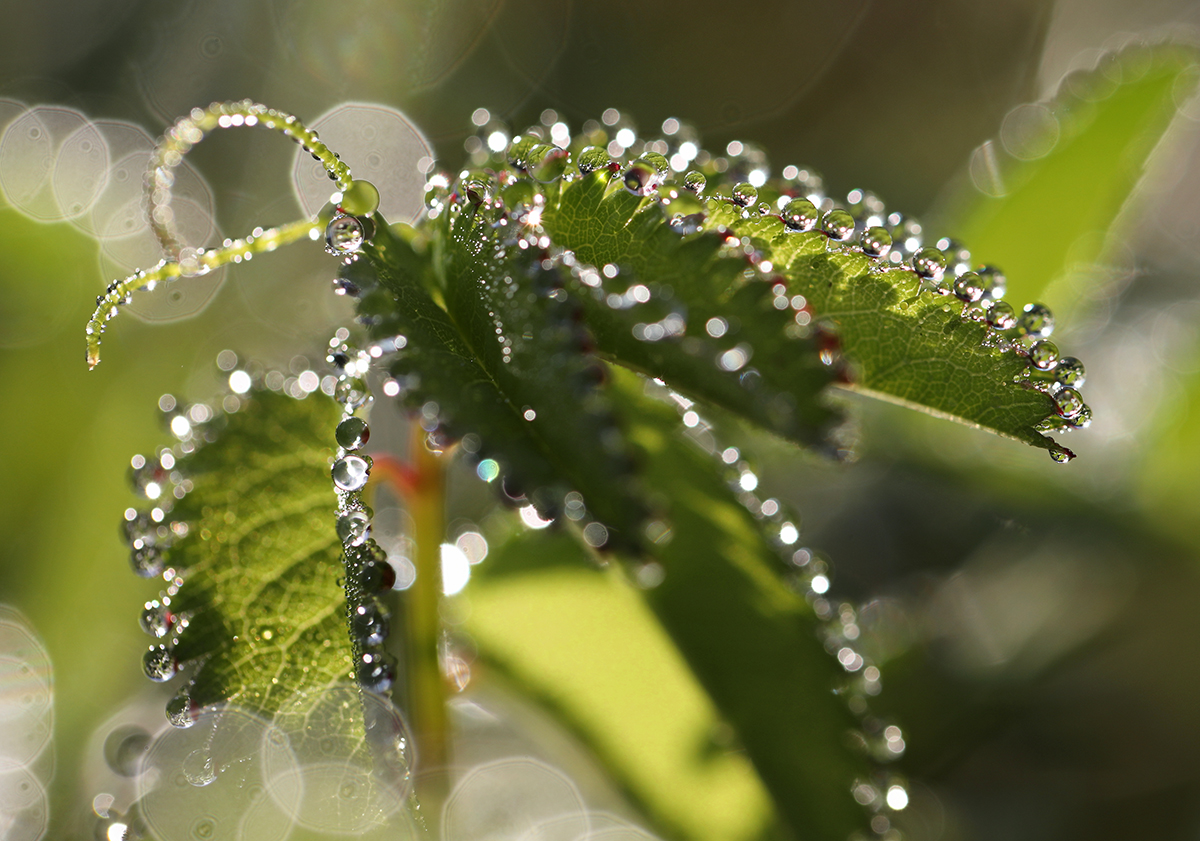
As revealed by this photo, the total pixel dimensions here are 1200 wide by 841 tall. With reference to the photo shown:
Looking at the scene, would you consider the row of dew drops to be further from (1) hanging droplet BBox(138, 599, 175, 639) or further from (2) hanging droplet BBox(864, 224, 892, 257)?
(1) hanging droplet BBox(138, 599, 175, 639)

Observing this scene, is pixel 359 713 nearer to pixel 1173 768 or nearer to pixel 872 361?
pixel 872 361

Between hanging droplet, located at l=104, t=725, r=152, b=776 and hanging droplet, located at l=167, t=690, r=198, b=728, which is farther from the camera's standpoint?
hanging droplet, located at l=104, t=725, r=152, b=776

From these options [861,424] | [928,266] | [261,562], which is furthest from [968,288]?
[861,424]

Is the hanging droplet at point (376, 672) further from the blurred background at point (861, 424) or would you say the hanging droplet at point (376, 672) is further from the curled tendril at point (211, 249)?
the blurred background at point (861, 424)

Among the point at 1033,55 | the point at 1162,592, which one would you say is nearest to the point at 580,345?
the point at 1162,592

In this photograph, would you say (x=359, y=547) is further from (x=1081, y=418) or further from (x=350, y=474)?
(x=1081, y=418)

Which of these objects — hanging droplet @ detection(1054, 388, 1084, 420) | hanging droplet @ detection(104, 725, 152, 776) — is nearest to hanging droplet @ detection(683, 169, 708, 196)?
hanging droplet @ detection(1054, 388, 1084, 420)
